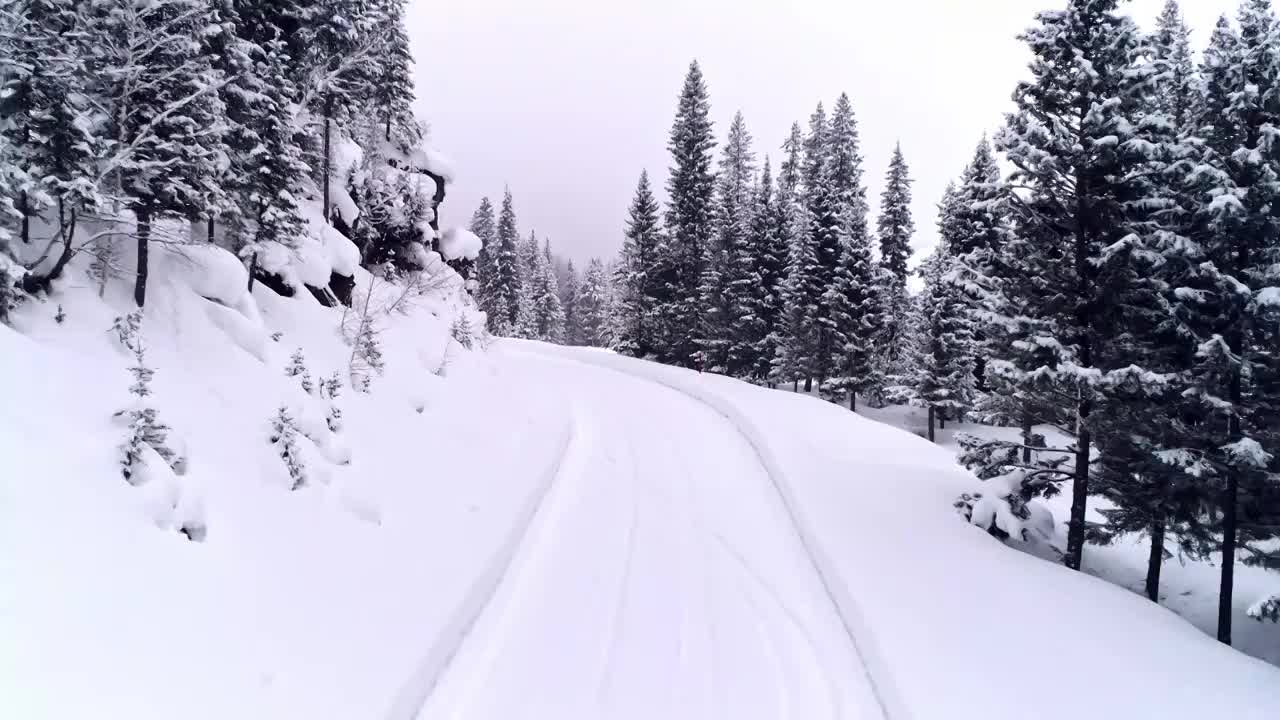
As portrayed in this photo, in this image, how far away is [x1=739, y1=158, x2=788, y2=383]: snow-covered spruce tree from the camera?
125 feet

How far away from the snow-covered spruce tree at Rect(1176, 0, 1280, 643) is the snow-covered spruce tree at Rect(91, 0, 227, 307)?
16598mm

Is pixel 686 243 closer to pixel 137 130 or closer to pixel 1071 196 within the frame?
pixel 1071 196

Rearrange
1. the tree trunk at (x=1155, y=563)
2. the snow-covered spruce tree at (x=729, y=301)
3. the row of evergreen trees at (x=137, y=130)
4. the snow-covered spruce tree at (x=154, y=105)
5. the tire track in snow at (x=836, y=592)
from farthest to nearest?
the snow-covered spruce tree at (x=729, y=301)
the tree trunk at (x=1155, y=563)
the snow-covered spruce tree at (x=154, y=105)
the row of evergreen trees at (x=137, y=130)
the tire track in snow at (x=836, y=592)

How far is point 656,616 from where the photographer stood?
7.94 metres

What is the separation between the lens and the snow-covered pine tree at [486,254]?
56781 mm

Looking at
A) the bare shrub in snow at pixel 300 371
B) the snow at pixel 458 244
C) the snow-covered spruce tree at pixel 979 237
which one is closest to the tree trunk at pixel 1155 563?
the snow-covered spruce tree at pixel 979 237

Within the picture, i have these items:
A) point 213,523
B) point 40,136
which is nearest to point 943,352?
point 213,523

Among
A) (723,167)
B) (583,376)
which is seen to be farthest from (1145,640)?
(723,167)

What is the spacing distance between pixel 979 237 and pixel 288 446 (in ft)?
A: 114

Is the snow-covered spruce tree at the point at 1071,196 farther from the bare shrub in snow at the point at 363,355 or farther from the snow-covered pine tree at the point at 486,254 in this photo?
the snow-covered pine tree at the point at 486,254

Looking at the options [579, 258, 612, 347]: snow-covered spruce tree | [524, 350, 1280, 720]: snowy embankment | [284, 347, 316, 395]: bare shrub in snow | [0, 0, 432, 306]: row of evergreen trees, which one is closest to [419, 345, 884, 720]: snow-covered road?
[524, 350, 1280, 720]: snowy embankment

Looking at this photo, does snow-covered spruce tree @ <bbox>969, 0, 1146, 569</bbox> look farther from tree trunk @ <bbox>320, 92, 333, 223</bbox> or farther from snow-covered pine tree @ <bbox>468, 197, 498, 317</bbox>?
A: snow-covered pine tree @ <bbox>468, 197, 498, 317</bbox>

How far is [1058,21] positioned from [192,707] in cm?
1683

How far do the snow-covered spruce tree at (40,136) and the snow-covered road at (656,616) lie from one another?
683 centimetres
